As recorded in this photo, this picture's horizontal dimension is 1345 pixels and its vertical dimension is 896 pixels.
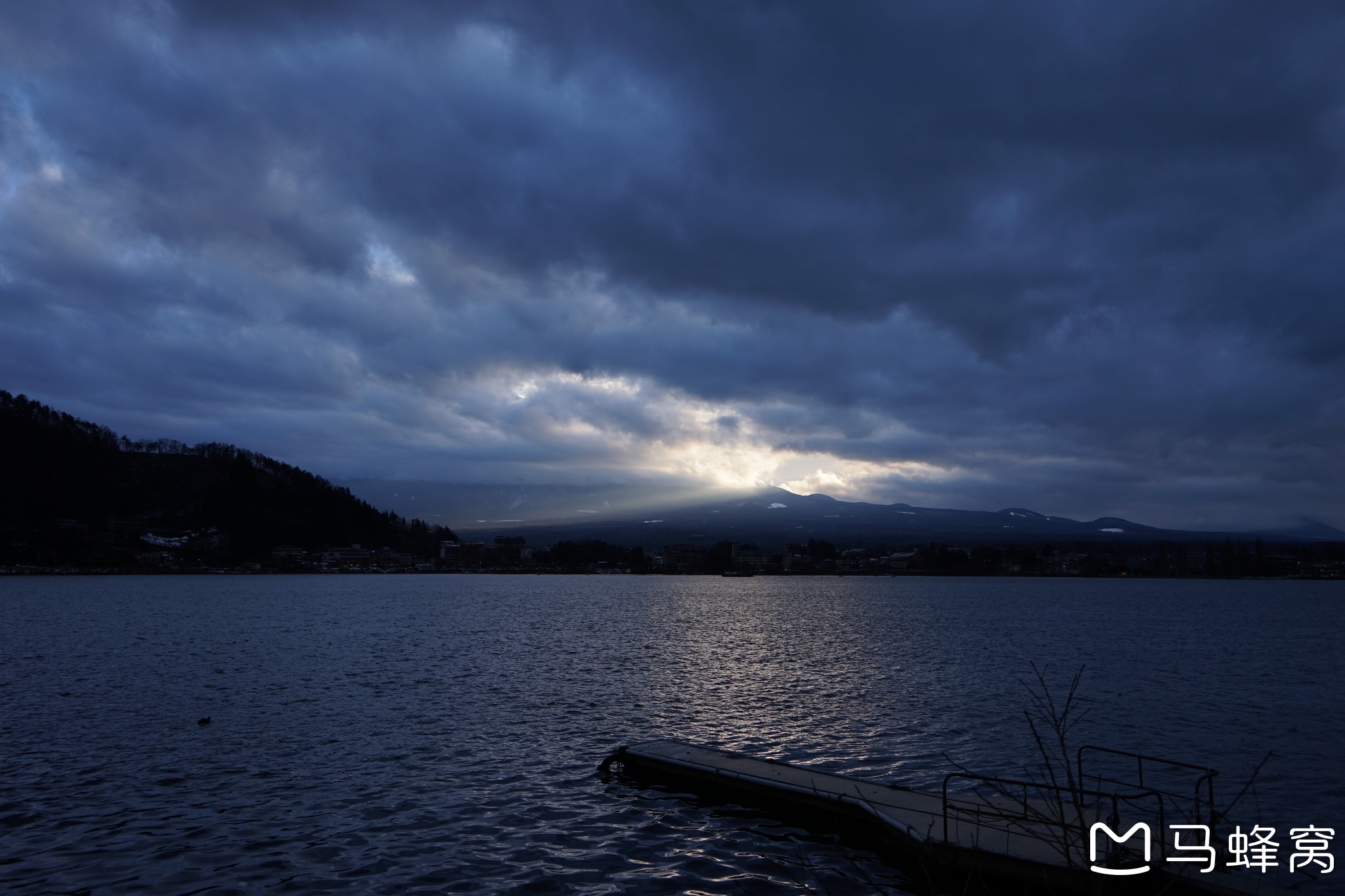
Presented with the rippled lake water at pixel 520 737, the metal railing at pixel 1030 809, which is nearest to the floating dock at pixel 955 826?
the metal railing at pixel 1030 809

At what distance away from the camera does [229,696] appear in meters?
37.0

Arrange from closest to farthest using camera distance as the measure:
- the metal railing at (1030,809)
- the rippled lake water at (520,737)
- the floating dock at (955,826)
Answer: the metal railing at (1030,809), the floating dock at (955,826), the rippled lake water at (520,737)

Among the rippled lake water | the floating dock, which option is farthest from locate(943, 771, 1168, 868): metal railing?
the rippled lake water

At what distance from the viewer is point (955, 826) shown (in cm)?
1725

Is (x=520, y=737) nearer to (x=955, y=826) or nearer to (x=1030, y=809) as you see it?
Result: (x=955, y=826)

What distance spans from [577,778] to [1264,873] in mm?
17182

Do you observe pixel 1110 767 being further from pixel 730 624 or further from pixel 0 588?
pixel 0 588

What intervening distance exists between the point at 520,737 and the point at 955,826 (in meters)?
16.8

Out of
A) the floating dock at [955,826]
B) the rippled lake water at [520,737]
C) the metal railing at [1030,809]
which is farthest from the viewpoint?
the rippled lake water at [520,737]

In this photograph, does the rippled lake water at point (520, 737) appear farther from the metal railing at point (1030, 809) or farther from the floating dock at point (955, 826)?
the metal railing at point (1030, 809)

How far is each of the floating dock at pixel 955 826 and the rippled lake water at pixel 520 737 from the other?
101 centimetres

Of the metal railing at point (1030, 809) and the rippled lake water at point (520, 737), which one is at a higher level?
the metal railing at point (1030, 809)

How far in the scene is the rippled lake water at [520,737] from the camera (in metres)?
17.1

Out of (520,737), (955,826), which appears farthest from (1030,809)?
(520,737)
